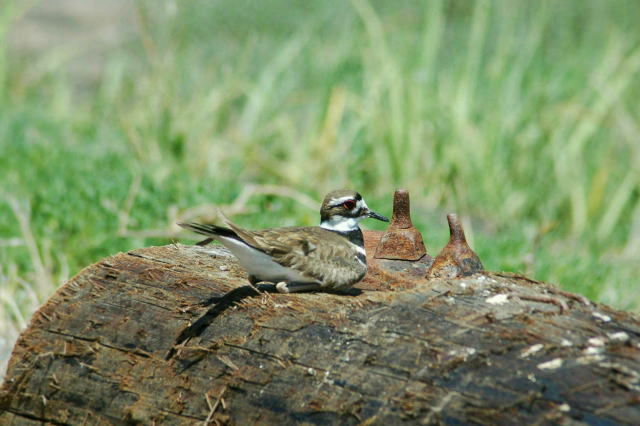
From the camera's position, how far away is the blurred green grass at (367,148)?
6.63 metres

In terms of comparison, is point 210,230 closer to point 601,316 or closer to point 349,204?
point 349,204

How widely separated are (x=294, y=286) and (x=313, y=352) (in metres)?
0.52

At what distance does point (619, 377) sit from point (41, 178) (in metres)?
5.65

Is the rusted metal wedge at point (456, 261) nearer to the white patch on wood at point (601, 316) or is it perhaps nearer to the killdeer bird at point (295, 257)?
the killdeer bird at point (295, 257)

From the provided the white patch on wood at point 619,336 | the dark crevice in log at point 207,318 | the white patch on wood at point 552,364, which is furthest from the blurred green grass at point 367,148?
the white patch on wood at point 552,364

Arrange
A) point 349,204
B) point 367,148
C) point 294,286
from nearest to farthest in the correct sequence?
point 294,286 < point 349,204 < point 367,148

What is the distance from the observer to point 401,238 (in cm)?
374

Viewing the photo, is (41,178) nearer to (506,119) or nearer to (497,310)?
(506,119)

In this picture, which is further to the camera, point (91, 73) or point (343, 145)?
point (91, 73)

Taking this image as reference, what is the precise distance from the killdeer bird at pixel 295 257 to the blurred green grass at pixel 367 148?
2533 millimetres

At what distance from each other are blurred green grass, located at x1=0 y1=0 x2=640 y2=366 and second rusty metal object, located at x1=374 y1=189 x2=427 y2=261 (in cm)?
250

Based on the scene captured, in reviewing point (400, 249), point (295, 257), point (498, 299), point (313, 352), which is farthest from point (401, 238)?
point (313, 352)

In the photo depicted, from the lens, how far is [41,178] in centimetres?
736

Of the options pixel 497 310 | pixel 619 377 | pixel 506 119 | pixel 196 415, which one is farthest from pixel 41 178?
pixel 619 377
